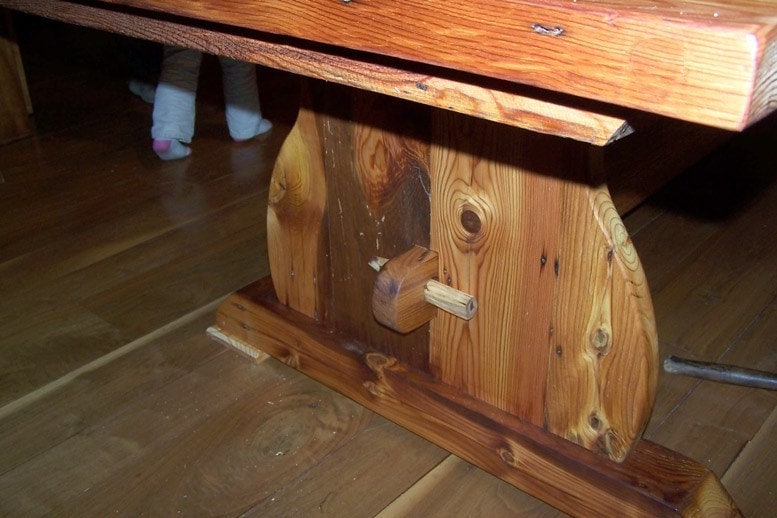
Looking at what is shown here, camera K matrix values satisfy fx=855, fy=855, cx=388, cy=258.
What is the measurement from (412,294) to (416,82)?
1.15 feet

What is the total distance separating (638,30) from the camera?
1.83ft

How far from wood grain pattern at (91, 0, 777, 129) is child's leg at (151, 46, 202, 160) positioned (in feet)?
4.52

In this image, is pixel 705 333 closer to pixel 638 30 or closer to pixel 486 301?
pixel 486 301

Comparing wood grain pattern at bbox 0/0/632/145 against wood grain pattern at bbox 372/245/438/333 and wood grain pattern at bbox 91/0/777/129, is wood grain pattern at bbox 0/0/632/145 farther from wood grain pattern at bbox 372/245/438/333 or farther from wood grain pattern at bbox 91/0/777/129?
wood grain pattern at bbox 372/245/438/333

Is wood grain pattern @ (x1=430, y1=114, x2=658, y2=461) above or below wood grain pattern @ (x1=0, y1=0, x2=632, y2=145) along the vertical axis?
below

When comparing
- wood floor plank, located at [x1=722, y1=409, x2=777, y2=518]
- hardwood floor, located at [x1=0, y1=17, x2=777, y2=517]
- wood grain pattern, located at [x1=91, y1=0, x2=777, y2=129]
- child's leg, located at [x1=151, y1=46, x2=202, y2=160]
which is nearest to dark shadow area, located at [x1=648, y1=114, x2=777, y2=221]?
hardwood floor, located at [x1=0, y1=17, x2=777, y2=517]

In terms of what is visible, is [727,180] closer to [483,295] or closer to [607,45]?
[483,295]

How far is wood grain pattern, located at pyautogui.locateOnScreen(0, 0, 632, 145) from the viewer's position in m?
0.67

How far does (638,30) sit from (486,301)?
511mm

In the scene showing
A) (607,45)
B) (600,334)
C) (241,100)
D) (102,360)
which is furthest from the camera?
(241,100)

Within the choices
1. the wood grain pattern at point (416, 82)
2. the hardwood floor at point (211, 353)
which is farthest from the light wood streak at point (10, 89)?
the wood grain pattern at point (416, 82)

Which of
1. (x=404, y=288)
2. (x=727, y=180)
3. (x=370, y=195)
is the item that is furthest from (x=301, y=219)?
(x=727, y=180)

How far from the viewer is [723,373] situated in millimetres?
1268

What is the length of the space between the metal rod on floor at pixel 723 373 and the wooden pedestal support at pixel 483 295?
327mm
